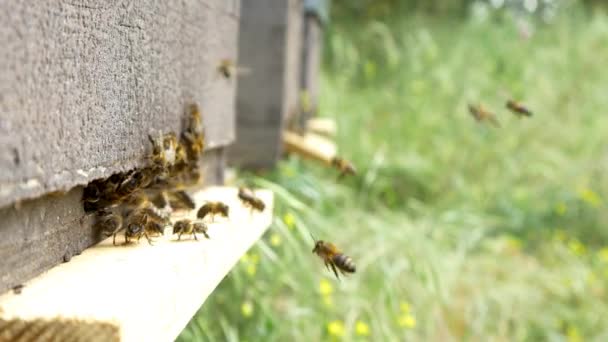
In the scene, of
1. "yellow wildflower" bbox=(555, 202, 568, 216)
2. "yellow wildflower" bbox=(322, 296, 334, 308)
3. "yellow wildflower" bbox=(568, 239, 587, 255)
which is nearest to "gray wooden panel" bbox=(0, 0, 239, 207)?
"yellow wildflower" bbox=(322, 296, 334, 308)

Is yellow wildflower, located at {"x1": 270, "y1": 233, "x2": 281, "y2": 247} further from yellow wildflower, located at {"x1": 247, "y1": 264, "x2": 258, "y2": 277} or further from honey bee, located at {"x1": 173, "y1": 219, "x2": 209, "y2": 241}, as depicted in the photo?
honey bee, located at {"x1": 173, "y1": 219, "x2": 209, "y2": 241}

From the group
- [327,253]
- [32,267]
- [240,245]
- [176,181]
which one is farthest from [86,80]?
[327,253]

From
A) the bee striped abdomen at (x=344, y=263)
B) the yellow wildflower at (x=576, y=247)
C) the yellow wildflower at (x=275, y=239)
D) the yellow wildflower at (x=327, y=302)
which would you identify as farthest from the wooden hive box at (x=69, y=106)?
the yellow wildflower at (x=576, y=247)

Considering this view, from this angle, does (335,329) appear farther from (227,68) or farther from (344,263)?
(227,68)

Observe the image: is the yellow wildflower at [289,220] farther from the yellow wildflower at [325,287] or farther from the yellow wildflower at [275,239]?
the yellow wildflower at [325,287]

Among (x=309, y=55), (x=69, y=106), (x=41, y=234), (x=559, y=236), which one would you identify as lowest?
(x=559, y=236)

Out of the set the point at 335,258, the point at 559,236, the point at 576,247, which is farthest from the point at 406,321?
the point at 559,236
